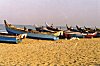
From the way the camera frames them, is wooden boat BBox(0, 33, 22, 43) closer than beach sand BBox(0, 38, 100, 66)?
No

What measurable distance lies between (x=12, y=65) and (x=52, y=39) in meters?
17.7

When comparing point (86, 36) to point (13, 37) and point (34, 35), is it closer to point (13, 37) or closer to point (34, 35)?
point (34, 35)

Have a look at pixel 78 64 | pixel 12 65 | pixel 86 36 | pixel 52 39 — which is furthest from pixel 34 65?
pixel 86 36

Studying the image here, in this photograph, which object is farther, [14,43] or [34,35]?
[34,35]

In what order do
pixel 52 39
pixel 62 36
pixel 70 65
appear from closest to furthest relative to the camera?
pixel 70 65 → pixel 52 39 → pixel 62 36

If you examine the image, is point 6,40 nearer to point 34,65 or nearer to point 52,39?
point 52,39

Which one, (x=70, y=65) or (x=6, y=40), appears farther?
(x=6, y=40)

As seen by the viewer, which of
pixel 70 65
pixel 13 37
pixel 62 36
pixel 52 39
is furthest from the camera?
pixel 62 36

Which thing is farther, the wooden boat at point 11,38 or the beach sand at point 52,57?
the wooden boat at point 11,38

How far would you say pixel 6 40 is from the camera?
23438mm

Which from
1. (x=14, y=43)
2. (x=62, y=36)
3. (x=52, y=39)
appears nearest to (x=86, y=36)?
(x=62, y=36)

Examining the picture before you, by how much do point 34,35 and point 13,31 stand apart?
2973mm

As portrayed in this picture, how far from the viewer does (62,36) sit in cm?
3127

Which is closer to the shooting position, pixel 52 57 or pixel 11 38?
pixel 52 57
